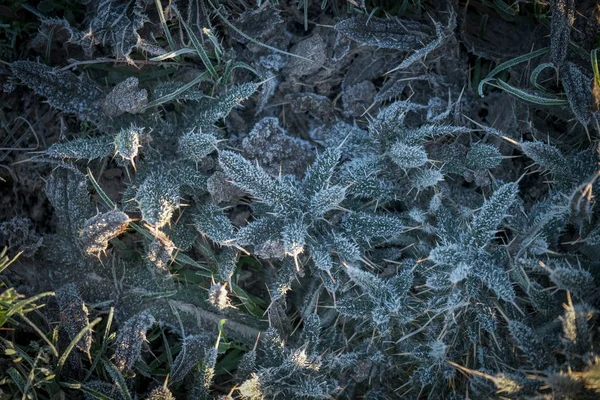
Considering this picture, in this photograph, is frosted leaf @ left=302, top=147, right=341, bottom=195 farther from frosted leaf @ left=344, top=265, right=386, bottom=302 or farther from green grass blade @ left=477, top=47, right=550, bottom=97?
green grass blade @ left=477, top=47, right=550, bottom=97

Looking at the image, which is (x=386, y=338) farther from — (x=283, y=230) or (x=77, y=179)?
(x=77, y=179)

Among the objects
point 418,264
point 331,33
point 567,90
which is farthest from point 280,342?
point 567,90

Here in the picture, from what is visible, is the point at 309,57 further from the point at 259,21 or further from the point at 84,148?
the point at 84,148

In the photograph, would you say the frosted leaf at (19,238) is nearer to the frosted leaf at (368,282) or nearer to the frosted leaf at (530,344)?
the frosted leaf at (368,282)

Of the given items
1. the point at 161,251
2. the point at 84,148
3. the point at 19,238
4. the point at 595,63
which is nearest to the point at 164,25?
the point at 84,148

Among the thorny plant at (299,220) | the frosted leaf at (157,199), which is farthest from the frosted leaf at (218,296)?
the frosted leaf at (157,199)

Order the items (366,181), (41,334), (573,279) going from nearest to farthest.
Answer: (573,279)
(41,334)
(366,181)

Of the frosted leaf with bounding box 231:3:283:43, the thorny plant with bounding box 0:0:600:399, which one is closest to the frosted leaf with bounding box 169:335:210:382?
the thorny plant with bounding box 0:0:600:399
